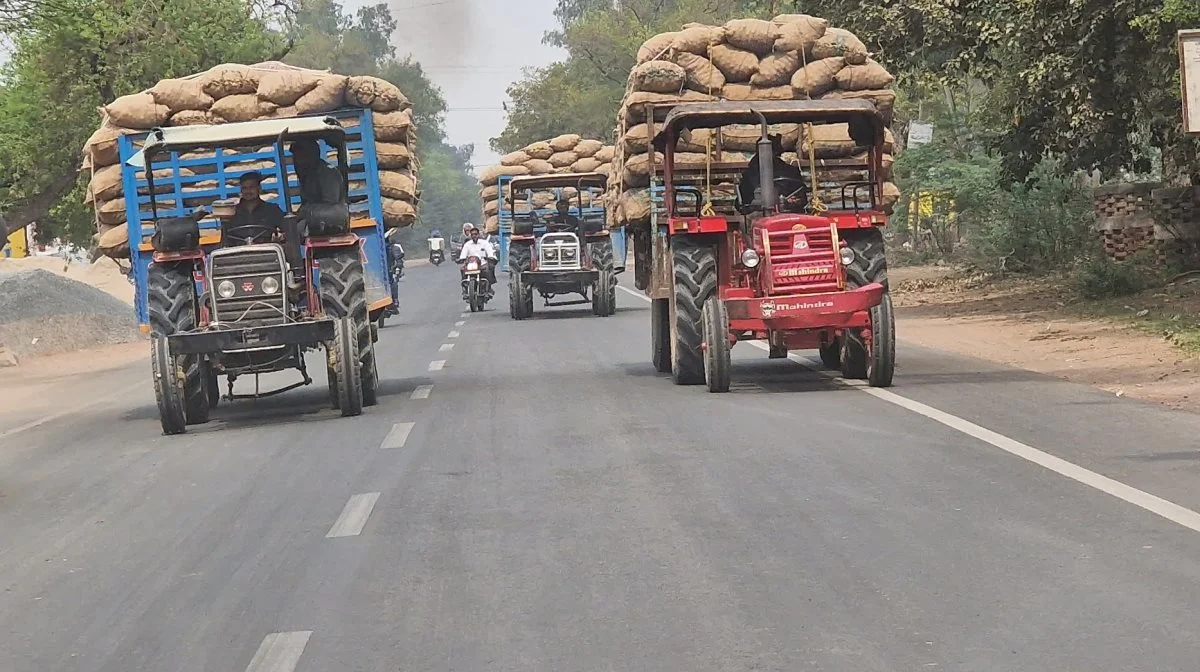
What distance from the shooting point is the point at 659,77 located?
790 inches

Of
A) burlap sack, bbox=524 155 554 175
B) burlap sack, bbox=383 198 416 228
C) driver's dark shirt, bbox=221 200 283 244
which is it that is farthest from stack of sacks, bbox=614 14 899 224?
burlap sack, bbox=524 155 554 175

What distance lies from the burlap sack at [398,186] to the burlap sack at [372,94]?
809 mm

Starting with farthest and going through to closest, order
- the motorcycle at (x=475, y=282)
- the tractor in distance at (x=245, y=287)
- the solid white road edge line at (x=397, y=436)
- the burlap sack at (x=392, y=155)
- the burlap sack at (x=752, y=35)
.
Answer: the motorcycle at (x=475, y=282) → the burlap sack at (x=392, y=155) → the burlap sack at (x=752, y=35) → the tractor in distance at (x=245, y=287) → the solid white road edge line at (x=397, y=436)

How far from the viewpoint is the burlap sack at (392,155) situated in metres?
21.4

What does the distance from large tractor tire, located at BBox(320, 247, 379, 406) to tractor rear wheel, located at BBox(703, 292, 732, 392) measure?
2.96m

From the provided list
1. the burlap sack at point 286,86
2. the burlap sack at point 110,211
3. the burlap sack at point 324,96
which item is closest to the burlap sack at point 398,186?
the burlap sack at point 324,96

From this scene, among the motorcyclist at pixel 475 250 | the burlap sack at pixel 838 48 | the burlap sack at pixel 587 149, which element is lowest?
the motorcyclist at pixel 475 250

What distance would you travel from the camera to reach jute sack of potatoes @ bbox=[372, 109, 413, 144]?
21.3m

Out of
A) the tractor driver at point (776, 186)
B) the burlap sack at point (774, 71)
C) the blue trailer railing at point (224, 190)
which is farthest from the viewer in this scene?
the burlap sack at point (774, 71)

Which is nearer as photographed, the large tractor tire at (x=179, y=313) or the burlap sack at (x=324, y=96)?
the large tractor tire at (x=179, y=313)

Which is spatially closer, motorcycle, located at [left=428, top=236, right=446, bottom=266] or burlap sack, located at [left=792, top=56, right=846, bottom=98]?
burlap sack, located at [left=792, top=56, right=846, bottom=98]

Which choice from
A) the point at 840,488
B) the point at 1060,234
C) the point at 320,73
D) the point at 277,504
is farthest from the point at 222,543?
the point at 1060,234

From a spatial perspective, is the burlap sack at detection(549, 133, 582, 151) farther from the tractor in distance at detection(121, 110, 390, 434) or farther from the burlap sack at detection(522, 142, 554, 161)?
the tractor in distance at detection(121, 110, 390, 434)

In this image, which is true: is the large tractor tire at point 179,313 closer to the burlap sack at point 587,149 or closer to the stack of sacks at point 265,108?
the stack of sacks at point 265,108
